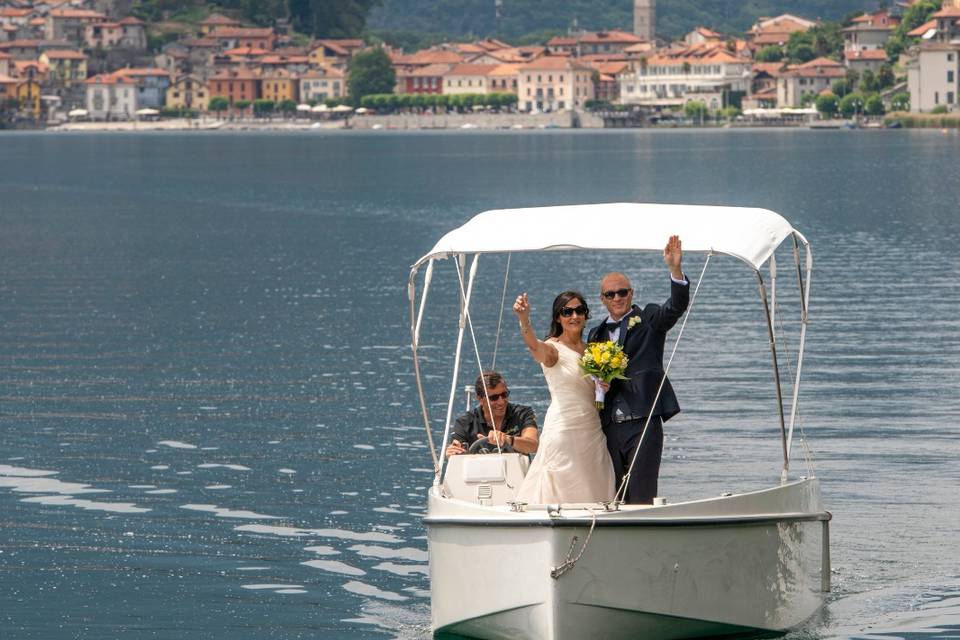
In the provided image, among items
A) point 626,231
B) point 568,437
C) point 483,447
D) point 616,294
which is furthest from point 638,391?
point 483,447

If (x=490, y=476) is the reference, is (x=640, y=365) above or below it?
above

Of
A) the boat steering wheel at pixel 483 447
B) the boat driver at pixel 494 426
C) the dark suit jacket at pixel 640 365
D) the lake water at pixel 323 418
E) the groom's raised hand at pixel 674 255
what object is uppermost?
the groom's raised hand at pixel 674 255

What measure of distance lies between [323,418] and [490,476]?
9784 millimetres

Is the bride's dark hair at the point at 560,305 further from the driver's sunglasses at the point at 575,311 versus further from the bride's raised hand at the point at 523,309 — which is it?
the bride's raised hand at the point at 523,309

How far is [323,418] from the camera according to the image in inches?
918

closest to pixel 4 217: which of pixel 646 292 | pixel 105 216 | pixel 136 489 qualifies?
pixel 105 216

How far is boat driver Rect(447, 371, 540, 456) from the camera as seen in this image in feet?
45.8

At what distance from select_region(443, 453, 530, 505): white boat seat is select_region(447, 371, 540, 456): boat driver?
0.19 m

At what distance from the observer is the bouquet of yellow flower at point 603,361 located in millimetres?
12477

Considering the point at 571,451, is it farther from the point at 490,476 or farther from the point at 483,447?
the point at 483,447

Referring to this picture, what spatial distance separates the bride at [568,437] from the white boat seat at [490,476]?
2.28 ft

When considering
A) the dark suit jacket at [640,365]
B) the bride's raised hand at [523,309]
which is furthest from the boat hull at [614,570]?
the bride's raised hand at [523,309]

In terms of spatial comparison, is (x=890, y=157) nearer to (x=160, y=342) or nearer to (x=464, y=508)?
(x=160, y=342)

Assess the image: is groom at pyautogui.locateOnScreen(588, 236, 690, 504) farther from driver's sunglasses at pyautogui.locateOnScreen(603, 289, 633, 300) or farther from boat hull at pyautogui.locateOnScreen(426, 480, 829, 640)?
boat hull at pyautogui.locateOnScreen(426, 480, 829, 640)
